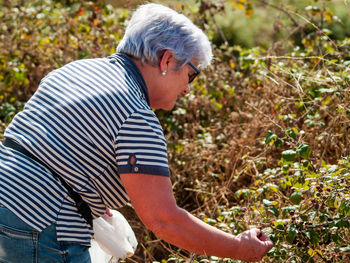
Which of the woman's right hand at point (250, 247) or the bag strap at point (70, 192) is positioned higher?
the bag strap at point (70, 192)

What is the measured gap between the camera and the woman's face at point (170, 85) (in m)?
1.95

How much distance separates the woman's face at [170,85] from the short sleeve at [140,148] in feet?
0.94

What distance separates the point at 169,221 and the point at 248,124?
2.14m

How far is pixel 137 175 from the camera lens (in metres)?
1.64

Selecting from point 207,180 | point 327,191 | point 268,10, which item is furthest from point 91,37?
point 268,10

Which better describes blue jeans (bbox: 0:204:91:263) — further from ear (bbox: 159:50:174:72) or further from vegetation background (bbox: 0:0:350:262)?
vegetation background (bbox: 0:0:350:262)

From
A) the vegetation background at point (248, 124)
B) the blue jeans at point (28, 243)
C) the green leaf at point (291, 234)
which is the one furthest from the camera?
the vegetation background at point (248, 124)

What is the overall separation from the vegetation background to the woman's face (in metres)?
0.66

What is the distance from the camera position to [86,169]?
5.77ft

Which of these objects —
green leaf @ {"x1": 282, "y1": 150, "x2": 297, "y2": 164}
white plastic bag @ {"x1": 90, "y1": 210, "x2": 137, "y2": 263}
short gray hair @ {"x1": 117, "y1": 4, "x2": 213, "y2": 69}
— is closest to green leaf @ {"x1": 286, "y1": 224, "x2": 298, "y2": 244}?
green leaf @ {"x1": 282, "y1": 150, "x2": 297, "y2": 164}

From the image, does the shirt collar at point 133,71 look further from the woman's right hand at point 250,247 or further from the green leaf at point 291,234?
the green leaf at point 291,234

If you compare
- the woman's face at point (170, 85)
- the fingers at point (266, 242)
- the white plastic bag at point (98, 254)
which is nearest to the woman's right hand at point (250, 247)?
the fingers at point (266, 242)

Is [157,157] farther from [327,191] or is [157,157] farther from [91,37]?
[91,37]

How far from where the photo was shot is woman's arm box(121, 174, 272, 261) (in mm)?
1646
